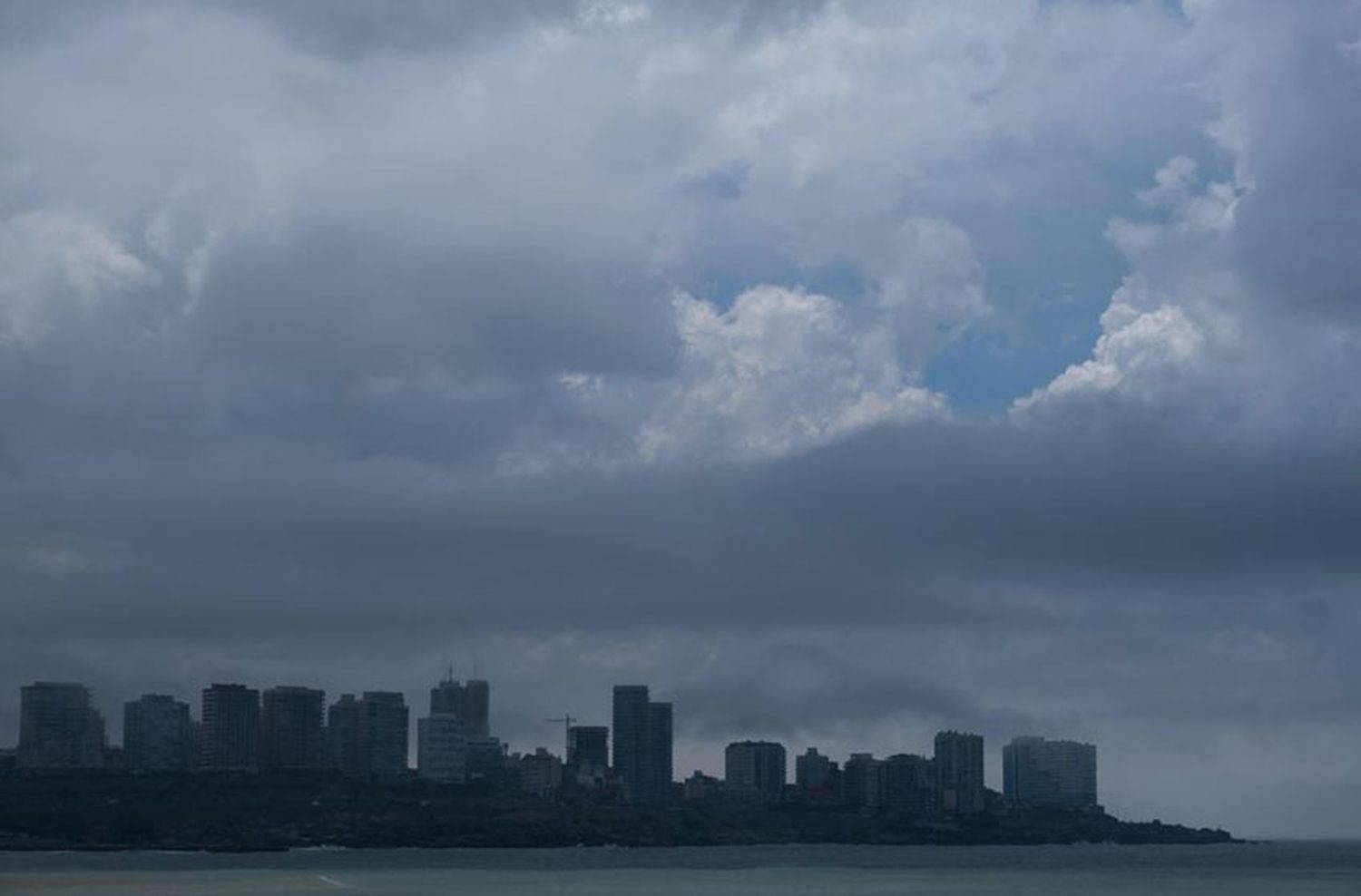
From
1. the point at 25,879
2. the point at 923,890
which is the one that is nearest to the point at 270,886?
the point at 25,879

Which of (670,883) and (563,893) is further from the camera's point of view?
(670,883)

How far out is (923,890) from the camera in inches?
7037

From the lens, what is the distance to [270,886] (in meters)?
174

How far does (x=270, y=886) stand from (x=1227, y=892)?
82933 mm

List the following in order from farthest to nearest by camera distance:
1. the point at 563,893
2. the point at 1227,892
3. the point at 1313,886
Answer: the point at 1313,886 → the point at 1227,892 → the point at 563,893

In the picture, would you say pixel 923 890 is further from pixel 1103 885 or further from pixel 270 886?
pixel 270 886

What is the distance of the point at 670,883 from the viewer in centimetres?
18738

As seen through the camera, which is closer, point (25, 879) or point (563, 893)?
point (563, 893)

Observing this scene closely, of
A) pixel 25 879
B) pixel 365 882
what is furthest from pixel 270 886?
pixel 25 879

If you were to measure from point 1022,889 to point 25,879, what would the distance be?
89.8 metres

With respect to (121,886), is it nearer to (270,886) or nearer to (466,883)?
(270,886)

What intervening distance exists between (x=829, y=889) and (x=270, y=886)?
158 ft

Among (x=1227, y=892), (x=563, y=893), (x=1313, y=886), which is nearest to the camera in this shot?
(x=563, y=893)

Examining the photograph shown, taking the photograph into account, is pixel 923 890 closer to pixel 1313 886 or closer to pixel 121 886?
pixel 1313 886
